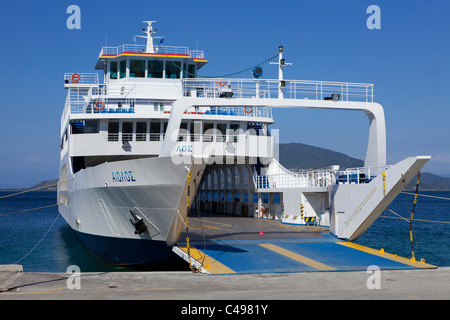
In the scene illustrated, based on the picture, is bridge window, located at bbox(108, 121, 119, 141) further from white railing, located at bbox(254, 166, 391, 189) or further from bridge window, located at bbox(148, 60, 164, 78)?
white railing, located at bbox(254, 166, 391, 189)

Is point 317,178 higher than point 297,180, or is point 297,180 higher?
point 317,178

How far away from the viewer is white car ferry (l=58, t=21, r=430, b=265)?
1348cm

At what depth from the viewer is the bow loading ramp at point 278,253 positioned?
11680 mm

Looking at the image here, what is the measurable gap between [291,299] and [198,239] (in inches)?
294

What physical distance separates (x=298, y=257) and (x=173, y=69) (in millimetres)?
13207

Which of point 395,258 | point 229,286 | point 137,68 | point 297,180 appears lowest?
point 395,258

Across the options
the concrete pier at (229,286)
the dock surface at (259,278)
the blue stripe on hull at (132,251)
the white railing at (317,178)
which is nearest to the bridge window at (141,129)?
the blue stripe on hull at (132,251)

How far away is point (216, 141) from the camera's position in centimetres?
2145

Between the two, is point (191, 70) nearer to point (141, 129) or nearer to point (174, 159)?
point (141, 129)

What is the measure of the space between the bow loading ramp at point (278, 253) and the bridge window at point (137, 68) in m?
8.97

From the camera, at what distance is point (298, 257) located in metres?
12.9

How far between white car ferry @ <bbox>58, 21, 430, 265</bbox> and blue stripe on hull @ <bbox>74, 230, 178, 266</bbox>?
0.15 feet

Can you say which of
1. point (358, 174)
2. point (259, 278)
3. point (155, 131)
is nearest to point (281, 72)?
point (358, 174)

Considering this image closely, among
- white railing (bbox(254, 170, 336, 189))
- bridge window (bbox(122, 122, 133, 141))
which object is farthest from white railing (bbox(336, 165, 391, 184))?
bridge window (bbox(122, 122, 133, 141))
